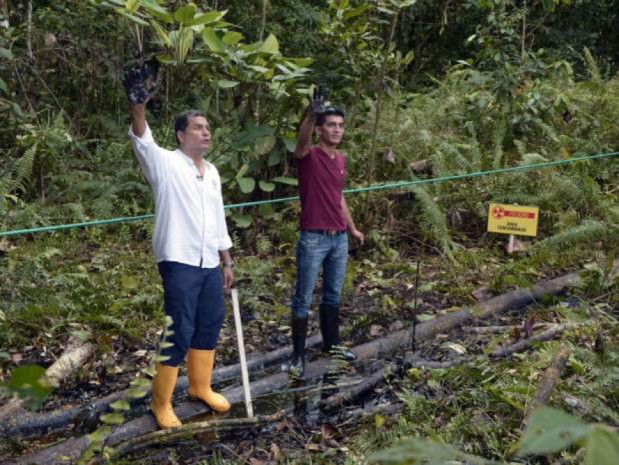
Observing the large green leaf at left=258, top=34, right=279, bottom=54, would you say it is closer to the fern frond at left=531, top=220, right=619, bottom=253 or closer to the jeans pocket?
the jeans pocket

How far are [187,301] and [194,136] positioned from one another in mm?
988

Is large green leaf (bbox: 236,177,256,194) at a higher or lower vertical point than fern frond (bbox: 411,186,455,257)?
higher

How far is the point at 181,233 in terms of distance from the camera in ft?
14.4

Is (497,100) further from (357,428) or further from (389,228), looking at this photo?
(357,428)

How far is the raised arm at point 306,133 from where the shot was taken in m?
4.94

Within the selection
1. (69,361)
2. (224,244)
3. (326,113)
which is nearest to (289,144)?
(326,113)

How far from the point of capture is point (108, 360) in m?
5.43

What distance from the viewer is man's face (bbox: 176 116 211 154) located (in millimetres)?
4520

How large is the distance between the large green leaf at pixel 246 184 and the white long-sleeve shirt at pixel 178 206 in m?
3.11

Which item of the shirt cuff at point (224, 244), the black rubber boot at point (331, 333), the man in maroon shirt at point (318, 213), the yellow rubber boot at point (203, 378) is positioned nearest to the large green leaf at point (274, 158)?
the man in maroon shirt at point (318, 213)

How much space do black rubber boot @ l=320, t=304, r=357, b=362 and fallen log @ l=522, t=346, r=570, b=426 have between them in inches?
71.0

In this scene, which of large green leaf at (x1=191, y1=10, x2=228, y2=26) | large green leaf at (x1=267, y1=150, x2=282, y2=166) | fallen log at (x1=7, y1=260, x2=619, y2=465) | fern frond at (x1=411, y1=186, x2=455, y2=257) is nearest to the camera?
fallen log at (x1=7, y1=260, x2=619, y2=465)

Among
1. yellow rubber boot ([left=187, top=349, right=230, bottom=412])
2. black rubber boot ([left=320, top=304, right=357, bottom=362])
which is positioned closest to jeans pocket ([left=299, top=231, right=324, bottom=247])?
black rubber boot ([left=320, top=304, right=357, bottom=362])

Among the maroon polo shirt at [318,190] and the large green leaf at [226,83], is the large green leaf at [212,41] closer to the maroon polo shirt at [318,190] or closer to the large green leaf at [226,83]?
the large green leaf at [226,83]
